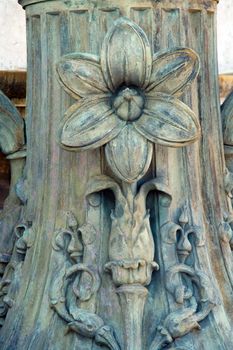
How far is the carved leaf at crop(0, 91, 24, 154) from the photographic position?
4969mm

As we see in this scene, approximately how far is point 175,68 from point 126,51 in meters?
0.11

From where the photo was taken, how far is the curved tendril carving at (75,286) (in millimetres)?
4629

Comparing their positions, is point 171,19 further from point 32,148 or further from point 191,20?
point 32,148

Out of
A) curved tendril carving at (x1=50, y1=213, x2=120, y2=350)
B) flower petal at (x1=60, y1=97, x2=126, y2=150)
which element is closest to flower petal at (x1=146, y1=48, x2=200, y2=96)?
flower petal at (x1=60, y1=97, x2=126, y2=150)

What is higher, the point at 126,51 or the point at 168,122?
the point at 126,51

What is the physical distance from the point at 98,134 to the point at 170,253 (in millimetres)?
324

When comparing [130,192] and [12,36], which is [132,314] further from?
[12,36]

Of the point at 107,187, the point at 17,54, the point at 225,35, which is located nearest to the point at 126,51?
the point at 107,187

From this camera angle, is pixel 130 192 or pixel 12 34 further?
pixel 12 34

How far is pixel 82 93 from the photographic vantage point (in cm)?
456

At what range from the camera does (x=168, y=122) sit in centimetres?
454

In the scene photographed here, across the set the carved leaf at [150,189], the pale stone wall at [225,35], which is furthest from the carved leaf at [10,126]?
the pale stone wall at [225,35]

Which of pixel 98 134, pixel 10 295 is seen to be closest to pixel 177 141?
pixel 98 134

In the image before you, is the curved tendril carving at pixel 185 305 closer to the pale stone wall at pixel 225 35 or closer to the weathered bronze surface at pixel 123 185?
the weathered bronze surface at pixel 123 185
